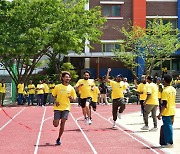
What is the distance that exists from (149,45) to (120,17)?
575cm

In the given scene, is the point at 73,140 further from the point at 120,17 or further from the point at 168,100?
the point at 120,17

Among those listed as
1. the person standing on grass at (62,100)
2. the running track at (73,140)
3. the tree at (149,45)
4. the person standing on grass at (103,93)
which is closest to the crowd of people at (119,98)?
the person standing on grass at (62,100)

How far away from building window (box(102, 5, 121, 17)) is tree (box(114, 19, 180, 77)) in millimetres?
2610

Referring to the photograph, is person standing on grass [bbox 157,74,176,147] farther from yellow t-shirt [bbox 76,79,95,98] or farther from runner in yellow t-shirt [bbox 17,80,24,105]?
runner in yellow t-shirt [bbox 17,80,24,105]

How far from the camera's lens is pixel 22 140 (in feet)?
39.4

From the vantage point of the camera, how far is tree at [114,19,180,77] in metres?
37.6

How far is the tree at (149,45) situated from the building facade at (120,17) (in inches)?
70.2

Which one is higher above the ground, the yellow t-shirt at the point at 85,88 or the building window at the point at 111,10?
the building window at the point at 111,10

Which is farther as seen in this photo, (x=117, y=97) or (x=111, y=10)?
(x=111, y=10)

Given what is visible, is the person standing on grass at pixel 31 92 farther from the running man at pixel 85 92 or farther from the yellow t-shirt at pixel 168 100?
the yellow t-shirt at pixel 168 100

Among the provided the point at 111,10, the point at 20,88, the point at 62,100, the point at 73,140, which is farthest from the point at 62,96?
the point at 111,10

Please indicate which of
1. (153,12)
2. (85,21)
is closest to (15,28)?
(85,21)

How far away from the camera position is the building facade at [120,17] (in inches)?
1651

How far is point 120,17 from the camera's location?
1666 inches
